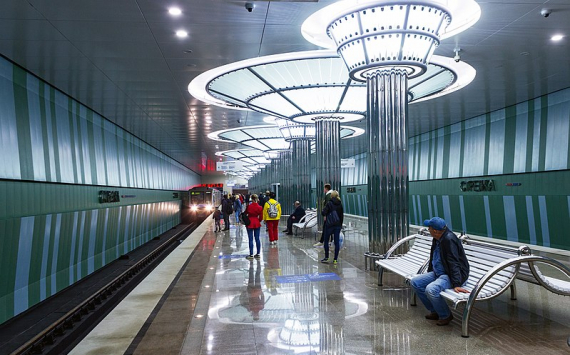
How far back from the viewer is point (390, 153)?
9.03 meters

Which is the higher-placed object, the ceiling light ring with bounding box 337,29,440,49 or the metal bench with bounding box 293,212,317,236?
the ceiling light ring with bounding box 337,29,440,49

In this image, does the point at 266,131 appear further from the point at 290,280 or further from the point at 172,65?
the point at 290,280

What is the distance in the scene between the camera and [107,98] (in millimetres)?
15344

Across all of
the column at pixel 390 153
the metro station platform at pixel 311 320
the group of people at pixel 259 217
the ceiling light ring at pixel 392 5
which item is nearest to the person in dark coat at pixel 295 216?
the group of people at pixel 259 217

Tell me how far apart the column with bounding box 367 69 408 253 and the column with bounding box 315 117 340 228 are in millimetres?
8930

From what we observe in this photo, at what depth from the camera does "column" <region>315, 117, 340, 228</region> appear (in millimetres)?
18125

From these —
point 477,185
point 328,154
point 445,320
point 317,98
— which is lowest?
point 445,320

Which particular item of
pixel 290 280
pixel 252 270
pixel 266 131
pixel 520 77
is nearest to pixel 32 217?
pixel 252 270

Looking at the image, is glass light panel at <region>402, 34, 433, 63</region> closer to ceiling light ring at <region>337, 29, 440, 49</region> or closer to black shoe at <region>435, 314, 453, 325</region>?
ceiling light ring at <region>337, 29, 440, 49</region>

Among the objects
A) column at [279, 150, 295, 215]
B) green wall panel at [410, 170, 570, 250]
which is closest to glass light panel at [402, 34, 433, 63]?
green wall panel at [410, 170, 570, 250]

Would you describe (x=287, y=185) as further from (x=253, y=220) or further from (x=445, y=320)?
(x=445, y=320)

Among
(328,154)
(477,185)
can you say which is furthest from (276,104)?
(477,185)

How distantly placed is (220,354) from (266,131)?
21774 mm

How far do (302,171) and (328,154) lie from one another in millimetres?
7252
